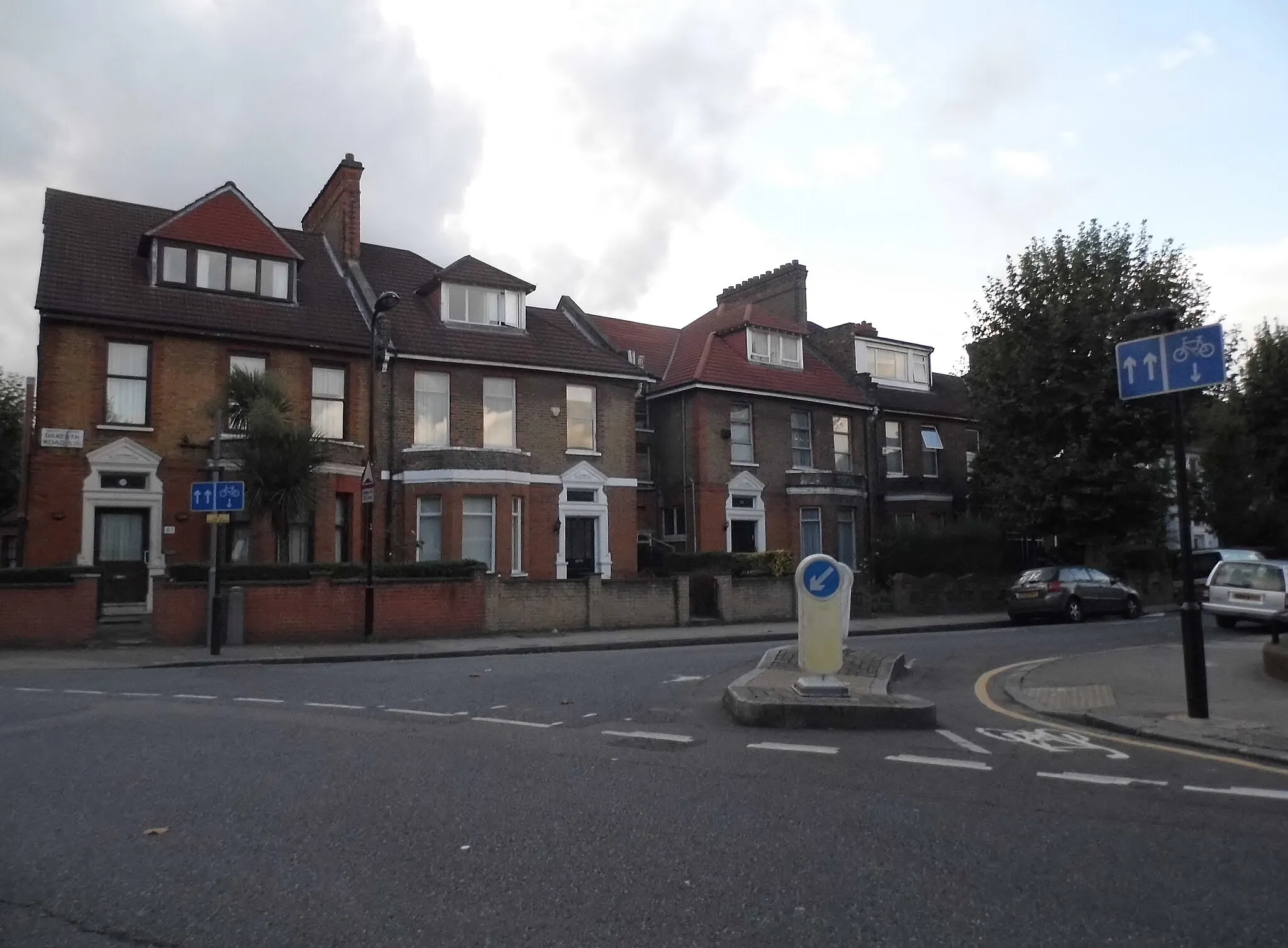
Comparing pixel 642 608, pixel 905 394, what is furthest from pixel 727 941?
pixel 905 394

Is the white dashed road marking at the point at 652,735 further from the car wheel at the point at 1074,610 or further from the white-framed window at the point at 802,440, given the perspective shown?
the white-framed window at the point at 802,440

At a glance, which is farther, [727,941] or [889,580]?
[889,580]

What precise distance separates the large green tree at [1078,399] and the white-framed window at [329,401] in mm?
19906

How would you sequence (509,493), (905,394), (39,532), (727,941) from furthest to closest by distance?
(905,394) → (509,493) → (39,532) → (727,941)

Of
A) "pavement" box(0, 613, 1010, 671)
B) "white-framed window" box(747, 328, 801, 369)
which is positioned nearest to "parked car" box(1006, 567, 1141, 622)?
"pavement" box(0, 613, 1010, 671)

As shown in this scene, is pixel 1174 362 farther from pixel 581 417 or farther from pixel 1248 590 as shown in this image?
pixel 581 417

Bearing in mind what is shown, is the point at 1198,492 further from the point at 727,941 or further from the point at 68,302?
the point at 727,941

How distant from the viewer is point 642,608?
1001 inches

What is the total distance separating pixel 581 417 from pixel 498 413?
263cm

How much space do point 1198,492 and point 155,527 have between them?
1576 inches

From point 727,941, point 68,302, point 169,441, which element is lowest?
point 727,941

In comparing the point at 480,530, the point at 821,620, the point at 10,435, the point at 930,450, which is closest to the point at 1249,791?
the point at 821,620

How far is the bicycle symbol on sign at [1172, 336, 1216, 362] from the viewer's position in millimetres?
10359

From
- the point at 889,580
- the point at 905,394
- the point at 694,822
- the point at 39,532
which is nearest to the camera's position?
the point at 694,822
